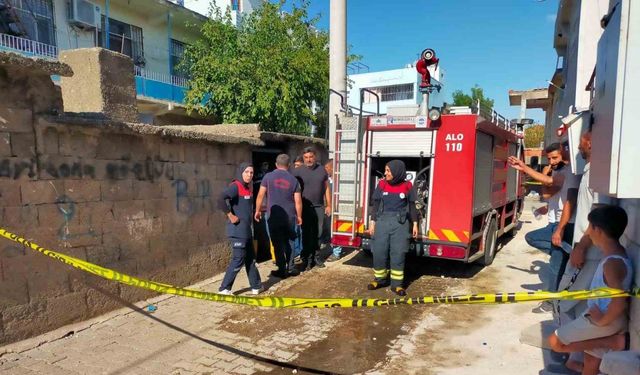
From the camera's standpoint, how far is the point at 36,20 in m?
11.9

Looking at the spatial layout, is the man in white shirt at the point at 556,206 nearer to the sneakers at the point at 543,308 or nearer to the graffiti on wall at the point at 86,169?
the sneakers at the point at 543,308

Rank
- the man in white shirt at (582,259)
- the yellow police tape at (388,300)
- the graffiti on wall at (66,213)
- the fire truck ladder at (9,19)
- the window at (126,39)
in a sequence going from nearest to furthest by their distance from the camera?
the yellow police tape at (388,300)
the man in white shirt at (582,259)
the graffiti on wall at (66,213)
the fire truck ladder at (9,19)
the window at (126,39)

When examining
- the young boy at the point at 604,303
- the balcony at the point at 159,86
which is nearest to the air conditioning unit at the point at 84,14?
the balcony at the point at 159,86

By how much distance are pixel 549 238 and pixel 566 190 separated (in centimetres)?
70

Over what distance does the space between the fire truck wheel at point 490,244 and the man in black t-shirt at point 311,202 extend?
2540 mm

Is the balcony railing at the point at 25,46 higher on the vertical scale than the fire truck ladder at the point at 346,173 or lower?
higher

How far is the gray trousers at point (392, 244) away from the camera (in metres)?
5.39

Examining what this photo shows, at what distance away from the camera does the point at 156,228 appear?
5234 mm

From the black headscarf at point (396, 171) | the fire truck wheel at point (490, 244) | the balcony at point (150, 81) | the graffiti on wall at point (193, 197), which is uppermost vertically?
the balcony at point (150, 81)

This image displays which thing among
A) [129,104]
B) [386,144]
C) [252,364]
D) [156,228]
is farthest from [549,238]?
[129,104]

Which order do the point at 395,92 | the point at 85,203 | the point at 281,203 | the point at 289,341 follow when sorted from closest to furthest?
the point at 289,341
the point at 85,203
the point at 281,203
the point at 395,92

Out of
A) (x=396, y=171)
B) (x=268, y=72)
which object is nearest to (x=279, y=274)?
(x=396, y=171)

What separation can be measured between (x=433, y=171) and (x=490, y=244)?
6.61 feet

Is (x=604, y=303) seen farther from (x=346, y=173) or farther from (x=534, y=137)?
(x=534, y=137)
